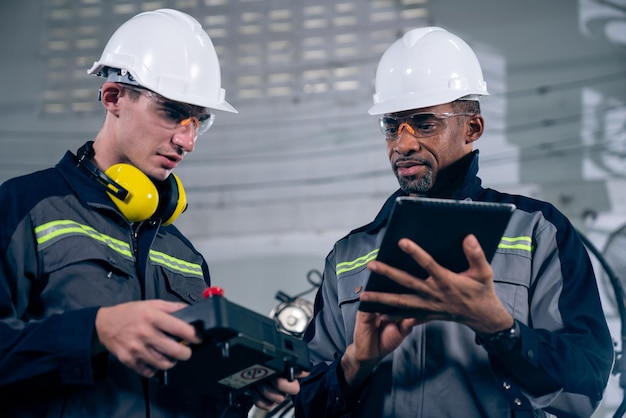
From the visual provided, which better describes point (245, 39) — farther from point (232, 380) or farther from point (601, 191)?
point (232, 380)

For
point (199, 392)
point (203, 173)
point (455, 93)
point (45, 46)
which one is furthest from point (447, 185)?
point (45, 46)

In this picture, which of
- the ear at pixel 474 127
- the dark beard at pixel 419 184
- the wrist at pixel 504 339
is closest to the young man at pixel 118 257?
the wrist at pixel 504 339

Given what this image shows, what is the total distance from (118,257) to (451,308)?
80cm

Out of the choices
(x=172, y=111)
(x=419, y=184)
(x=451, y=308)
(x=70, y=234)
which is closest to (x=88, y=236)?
(x=70, y=234)

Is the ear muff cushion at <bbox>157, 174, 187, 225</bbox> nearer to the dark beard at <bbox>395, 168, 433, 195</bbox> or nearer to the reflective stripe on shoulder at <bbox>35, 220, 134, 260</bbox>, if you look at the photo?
the reflective stripe on shoulder at <bbox>35, 220, 134, 260</bbox>

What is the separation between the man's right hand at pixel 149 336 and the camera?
1.49 meters

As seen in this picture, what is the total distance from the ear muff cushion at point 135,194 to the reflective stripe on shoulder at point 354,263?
0.64m

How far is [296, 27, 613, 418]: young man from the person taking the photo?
5.90 feet

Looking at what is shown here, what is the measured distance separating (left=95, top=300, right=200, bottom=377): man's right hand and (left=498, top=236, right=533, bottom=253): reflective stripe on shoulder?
3.25 feet

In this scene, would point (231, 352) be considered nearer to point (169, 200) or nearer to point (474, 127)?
point (169, 200)

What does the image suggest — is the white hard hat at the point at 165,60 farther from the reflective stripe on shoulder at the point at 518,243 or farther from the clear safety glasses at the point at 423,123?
the reflective stripe on shoulder at the point at 518,243

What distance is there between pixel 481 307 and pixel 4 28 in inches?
186

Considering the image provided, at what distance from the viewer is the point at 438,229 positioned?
1.67 meters

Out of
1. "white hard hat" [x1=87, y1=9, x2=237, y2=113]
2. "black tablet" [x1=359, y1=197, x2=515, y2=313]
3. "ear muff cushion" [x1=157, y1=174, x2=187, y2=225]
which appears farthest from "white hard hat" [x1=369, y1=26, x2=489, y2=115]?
"black tablet" [x1=359, y1=197, x2=515, y2=313]
